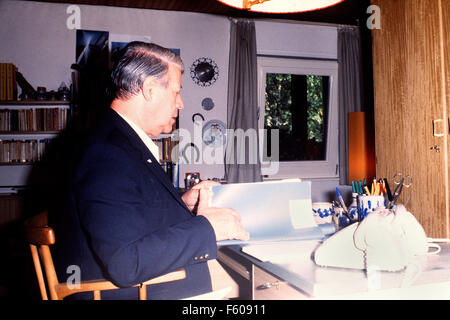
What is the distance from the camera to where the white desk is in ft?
2.90

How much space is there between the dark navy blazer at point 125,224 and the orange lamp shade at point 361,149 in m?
2.90

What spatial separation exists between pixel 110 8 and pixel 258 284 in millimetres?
4308

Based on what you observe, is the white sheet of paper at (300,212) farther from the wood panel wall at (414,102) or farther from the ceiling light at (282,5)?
the wood panel wall at (414,102)

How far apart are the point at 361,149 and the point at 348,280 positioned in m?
3.17

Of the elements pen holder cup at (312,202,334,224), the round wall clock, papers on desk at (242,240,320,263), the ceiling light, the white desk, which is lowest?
the white desk

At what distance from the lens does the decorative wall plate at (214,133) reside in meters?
4.74

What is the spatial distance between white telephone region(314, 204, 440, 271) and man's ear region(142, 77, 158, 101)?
0.72 m

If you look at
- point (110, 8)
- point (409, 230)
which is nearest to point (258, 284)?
point (409, 230)

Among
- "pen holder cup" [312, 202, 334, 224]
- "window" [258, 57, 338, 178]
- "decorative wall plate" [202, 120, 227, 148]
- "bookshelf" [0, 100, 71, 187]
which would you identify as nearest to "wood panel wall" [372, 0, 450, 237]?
"pen holder cup" [312, 202, 334, 224]

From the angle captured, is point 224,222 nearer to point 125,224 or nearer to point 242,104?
point 125,224

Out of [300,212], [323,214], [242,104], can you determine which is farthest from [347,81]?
[300,212]

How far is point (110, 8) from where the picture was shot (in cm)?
455

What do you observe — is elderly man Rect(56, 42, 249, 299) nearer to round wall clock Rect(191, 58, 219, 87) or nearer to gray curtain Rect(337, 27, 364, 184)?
round wall clock Rect(191, 58, 219, 87)

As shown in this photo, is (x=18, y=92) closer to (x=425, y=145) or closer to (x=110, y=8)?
(x=110, y=8)
